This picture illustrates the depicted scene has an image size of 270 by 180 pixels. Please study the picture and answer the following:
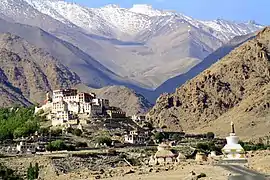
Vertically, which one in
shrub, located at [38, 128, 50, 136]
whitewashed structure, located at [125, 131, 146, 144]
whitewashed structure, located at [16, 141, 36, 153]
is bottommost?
whitewashed structure, located at [16, 141, 36, 153]

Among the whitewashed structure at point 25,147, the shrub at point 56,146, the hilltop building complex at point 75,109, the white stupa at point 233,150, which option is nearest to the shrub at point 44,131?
the hilltop building complex at point 75,109

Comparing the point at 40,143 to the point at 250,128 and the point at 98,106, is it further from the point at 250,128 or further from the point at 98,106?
the point at 250,128

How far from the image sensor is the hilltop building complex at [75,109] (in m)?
168

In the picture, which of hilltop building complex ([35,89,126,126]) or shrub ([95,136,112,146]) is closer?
shrub ([95,136,112,146])

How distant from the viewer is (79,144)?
451ft

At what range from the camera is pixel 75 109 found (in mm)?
174125

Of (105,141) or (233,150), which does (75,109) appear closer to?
(105,141)

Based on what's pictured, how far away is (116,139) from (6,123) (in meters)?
34.3

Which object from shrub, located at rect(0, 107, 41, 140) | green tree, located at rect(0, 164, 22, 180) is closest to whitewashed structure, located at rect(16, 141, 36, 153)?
shrub, located at rect(0, 107, 41, 140)

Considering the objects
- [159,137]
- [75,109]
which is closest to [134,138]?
[159,137]

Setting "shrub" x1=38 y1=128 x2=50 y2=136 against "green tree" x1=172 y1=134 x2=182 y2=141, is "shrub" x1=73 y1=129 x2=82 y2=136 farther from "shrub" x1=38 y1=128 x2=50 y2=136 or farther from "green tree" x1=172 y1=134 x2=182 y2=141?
"green tree" x1=172 y1=134 x2=182 y2=141

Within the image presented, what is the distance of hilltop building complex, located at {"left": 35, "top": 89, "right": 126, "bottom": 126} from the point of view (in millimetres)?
167625

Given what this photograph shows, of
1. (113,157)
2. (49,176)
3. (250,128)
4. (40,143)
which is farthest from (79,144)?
(250,128)

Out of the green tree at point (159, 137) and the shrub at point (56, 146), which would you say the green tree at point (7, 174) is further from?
the green tree at point (159, 137)
